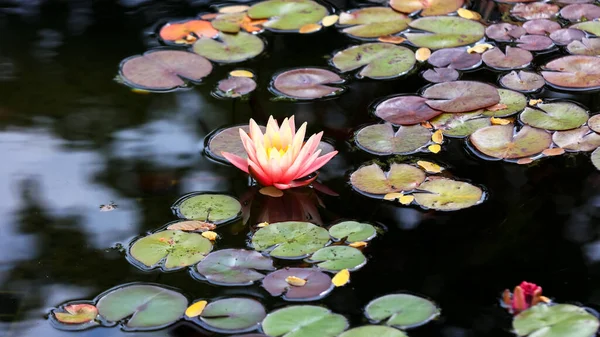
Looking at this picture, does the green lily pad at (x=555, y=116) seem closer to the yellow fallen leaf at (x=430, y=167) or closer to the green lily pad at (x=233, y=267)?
the yellow fallen leaf at (x=430, y=167)

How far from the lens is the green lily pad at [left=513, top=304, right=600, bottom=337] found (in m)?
1.60

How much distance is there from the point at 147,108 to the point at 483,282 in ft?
4.52

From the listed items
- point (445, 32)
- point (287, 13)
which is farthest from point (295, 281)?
point (287, 13)

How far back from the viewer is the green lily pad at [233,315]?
66.4 inches

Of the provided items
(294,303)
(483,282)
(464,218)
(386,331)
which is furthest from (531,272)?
(294,303)

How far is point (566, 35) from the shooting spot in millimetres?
2926

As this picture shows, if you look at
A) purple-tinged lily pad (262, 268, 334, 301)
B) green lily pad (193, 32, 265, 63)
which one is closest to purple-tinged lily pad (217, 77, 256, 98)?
green lily pad (193, 32, 265, 63)

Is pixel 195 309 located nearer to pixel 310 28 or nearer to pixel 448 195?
pixel 448 195

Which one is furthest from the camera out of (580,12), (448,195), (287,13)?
(287,13)

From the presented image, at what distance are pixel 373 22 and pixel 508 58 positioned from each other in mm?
622

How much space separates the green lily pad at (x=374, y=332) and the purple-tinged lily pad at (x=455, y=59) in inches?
55.6

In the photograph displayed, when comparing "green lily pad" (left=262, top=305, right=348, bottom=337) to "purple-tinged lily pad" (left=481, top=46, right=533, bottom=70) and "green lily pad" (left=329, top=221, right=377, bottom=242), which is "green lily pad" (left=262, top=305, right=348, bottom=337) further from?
"purple-tinged lily pad" (left=481, top=46, right=533, bottom=70)

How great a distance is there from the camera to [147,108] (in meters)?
2.63

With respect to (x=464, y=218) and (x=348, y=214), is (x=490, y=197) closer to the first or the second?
(x=464, y=218)
